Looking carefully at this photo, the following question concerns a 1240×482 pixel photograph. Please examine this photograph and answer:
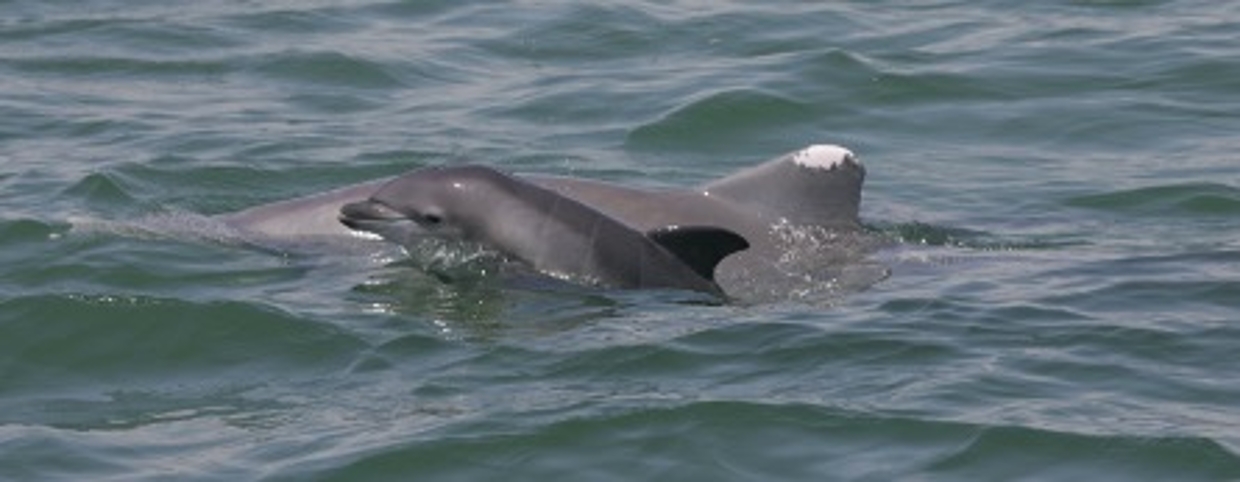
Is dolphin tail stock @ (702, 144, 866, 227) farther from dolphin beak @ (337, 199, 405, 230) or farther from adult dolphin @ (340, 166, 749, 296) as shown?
dolphin beak @ (337, 199, 405, 230)

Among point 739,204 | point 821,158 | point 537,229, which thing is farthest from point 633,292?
point 821,158

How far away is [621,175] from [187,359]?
4343 millimetres

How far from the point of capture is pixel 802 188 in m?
13.2

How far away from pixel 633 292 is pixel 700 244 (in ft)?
1.12

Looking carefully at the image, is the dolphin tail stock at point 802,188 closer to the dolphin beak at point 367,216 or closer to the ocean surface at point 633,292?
the ocean surface at point 633,292

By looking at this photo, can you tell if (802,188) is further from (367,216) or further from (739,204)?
(367,216)

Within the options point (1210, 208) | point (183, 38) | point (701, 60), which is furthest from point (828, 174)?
point (183, 38)

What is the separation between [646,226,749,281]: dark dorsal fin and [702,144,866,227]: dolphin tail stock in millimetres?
924

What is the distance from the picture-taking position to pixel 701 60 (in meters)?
19.2

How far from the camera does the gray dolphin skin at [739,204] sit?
12953mm

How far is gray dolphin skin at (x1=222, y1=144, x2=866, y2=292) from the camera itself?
13.0 m

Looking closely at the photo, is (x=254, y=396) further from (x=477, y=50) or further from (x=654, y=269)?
(x=477, y=50)

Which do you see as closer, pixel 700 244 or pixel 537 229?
pixel 700 244

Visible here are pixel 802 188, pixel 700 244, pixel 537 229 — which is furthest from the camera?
pixel 802 188
